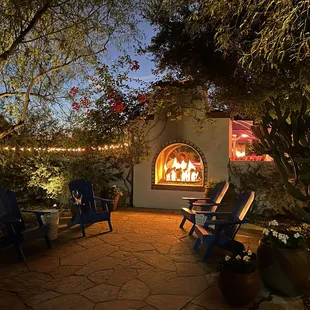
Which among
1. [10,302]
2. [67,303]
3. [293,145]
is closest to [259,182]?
[293,145]

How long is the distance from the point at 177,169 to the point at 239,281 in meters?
6.57

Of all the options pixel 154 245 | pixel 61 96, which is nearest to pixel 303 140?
pixel 154 245

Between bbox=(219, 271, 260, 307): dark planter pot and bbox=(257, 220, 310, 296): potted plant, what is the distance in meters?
0.38

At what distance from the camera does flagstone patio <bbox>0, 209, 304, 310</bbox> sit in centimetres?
349

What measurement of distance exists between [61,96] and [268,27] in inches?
195

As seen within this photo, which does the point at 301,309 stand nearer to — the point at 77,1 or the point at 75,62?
the point at 77,1

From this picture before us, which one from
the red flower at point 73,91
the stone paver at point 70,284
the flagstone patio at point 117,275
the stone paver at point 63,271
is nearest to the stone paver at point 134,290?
the flagstone patio at point 117,275

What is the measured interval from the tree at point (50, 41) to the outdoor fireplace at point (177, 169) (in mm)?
3459

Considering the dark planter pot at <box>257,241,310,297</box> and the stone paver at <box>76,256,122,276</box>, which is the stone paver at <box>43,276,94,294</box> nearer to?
the stone paver at <box>76,256,122,276</box>

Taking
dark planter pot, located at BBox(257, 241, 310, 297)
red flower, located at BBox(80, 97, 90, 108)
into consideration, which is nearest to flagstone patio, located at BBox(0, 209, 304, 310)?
dark planter pot, located at BBox(257, 241, 310, 297)

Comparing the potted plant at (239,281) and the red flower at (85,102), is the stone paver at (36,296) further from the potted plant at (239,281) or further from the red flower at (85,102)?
the red flower at (85,102)

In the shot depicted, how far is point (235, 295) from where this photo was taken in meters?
3.32

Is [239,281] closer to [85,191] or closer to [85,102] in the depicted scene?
[85,191]

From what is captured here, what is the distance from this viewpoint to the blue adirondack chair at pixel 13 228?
481 cm
